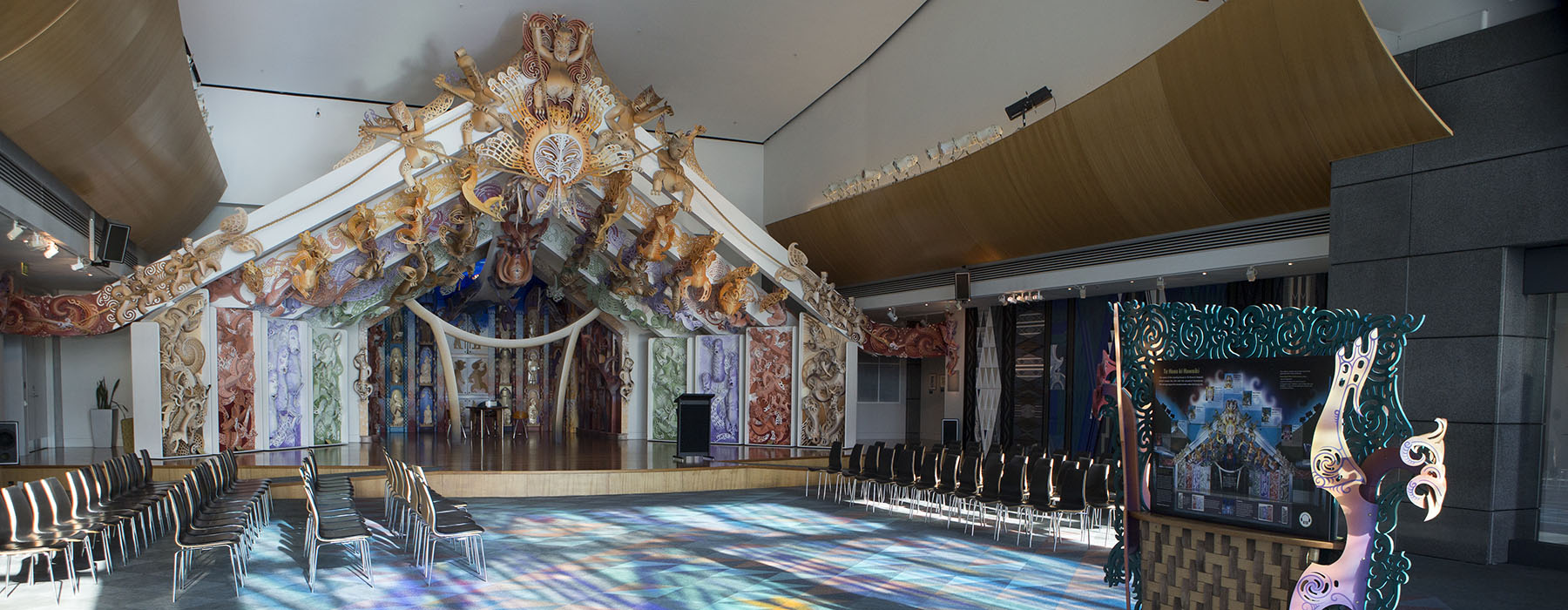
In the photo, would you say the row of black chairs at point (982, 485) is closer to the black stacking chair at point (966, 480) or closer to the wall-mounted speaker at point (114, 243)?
the black stacking chair at point (966, 480)

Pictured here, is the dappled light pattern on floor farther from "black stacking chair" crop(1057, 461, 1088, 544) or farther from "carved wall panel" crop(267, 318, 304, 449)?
"carved wall panel" crop(267, 318, 304, 449)

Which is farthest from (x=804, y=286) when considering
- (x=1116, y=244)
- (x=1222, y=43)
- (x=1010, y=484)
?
(x=1222, y=43)

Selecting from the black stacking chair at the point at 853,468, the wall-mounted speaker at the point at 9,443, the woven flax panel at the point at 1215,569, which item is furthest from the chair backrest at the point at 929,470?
the wall-mounted speaker at the point at 9,443

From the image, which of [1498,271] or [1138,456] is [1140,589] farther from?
[1498,271]

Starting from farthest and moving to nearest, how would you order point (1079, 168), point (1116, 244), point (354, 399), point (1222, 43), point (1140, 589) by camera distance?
point (354, 399)
point (1116, 244)
point (1079, 168)
point (1222, 43)
point (1140, 589)

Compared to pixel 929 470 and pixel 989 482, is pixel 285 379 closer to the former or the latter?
pixel 929 470

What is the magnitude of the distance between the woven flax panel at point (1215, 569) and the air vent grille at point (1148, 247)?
20.8 feet

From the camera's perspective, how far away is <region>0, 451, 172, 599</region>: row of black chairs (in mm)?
6773

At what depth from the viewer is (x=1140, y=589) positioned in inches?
224

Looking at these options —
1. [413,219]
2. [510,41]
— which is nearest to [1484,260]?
[413,219]

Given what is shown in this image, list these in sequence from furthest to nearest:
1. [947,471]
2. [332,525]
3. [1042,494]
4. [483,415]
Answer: [483,415] < [947,471] < [1042,494] < [332,525]

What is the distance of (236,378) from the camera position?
1495cm

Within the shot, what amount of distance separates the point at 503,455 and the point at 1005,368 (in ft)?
30.3

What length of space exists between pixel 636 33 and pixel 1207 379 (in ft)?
45.7
